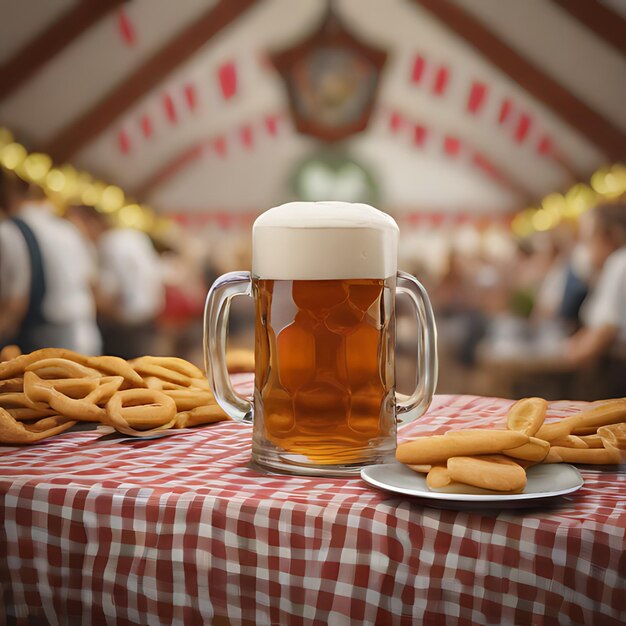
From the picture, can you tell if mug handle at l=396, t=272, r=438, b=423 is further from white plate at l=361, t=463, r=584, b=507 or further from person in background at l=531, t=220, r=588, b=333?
person in background at l=531, t=220, r=588, b=333

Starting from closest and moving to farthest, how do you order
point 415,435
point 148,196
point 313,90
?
point 415,435 < point 313,90 < point 148,196

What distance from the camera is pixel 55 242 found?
260cm

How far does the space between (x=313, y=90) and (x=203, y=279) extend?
2.46m

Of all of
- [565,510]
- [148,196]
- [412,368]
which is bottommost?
[412,368]

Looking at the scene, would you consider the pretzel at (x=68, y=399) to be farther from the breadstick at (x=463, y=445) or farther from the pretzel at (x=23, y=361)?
the breadstick at (x=463, y=445)

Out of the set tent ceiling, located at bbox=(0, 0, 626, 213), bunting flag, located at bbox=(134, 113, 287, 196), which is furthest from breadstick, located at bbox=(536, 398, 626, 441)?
bunting flag, located at bbox=(134, 113, 287, 196)

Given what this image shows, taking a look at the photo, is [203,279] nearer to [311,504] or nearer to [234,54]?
[234,54]

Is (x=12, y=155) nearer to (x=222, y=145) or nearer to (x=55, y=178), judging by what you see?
(x=55, y=178)

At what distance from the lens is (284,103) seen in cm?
820

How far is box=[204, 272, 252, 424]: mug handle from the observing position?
547 millimetres

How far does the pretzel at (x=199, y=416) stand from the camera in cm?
66

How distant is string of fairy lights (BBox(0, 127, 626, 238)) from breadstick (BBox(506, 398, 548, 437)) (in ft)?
19.4

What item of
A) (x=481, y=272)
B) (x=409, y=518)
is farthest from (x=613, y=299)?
(x=481, y=272)

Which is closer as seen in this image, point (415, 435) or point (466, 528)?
point (466, 528)
